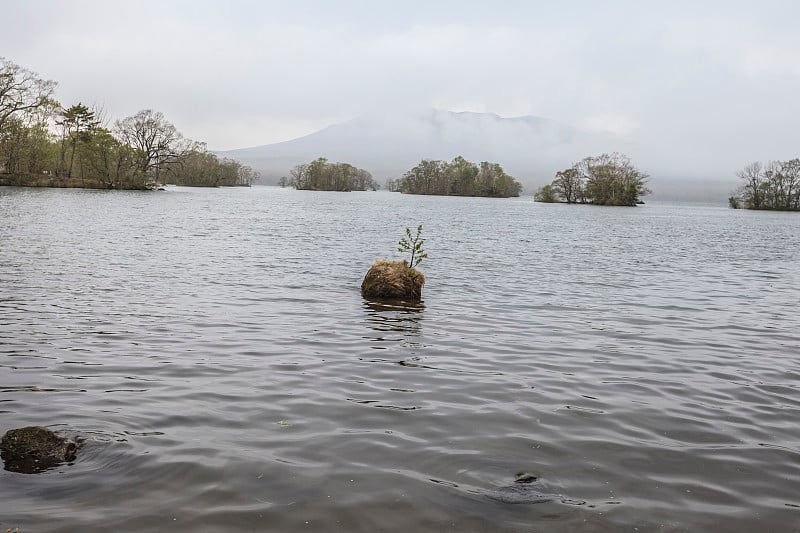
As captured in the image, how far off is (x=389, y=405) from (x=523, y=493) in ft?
8.78

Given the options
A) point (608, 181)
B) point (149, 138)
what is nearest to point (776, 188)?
point (608, 181)

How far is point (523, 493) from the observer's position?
5.36m

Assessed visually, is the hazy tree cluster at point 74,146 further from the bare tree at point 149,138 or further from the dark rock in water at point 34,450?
the dark rock in water at point 34,450

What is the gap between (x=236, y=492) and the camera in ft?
17.1

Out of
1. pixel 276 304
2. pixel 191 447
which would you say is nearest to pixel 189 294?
pixel 276 304

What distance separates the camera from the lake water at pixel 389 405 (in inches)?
199

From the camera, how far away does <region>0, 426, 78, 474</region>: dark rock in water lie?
18.0 feet

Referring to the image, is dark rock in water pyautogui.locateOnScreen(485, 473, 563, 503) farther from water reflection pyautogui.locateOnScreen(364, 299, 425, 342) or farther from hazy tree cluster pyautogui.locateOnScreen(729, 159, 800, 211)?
hazy tree cluster pyautogui.locateOnScreen(729, 159, 800, 211)

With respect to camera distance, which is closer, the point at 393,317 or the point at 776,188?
the point at 393,317

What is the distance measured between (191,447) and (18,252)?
63.2 ft

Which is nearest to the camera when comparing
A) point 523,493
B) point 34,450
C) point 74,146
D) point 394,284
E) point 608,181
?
point 523,493

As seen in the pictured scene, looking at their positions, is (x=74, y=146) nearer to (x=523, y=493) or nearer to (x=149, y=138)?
(x=149, y=138)

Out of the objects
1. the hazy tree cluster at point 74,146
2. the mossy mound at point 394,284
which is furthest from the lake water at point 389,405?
the hazy tree cluster at point 74,146

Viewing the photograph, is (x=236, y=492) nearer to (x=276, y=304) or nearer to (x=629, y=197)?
(x=276, y=304)
